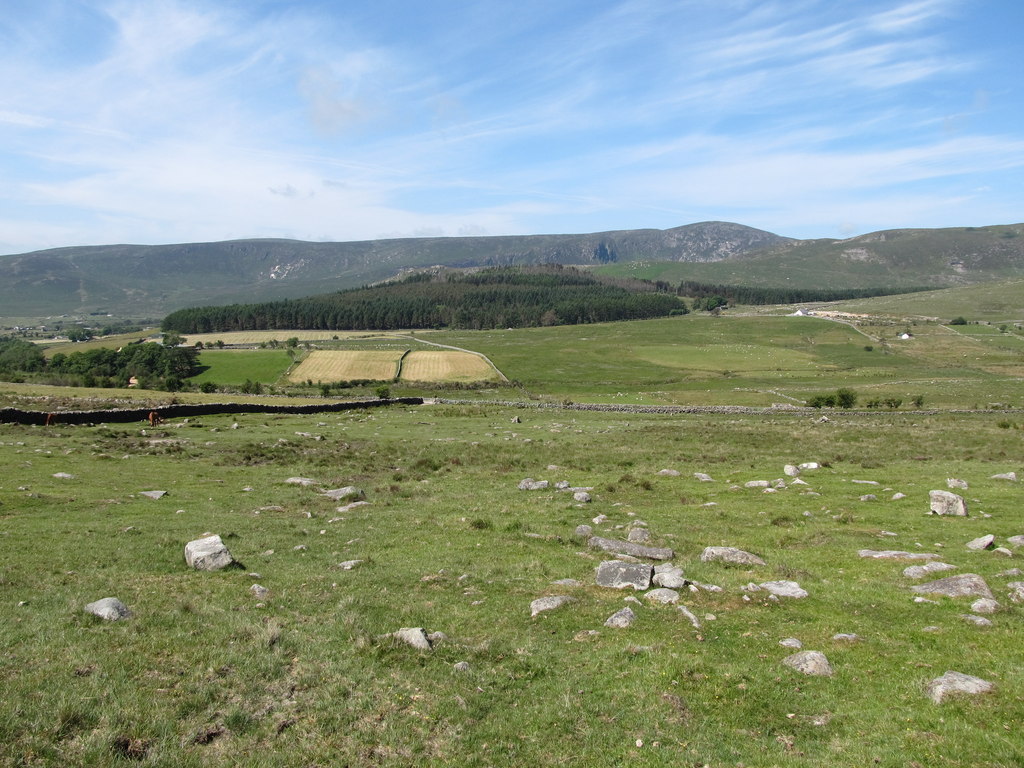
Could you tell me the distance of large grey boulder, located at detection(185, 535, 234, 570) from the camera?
51.2 ft

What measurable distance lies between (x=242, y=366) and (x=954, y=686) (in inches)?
5668

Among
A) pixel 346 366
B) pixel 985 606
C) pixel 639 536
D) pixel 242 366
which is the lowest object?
pixel 346 366

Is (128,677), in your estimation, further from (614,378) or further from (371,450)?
(614,378)

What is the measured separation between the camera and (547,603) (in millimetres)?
13688

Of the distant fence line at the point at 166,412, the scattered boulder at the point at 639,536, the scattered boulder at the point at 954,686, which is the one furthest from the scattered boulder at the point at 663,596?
the distant fence line at the point at 166,412

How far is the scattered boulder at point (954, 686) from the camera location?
9.61 metres

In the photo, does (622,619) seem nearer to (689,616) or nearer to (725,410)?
(689,616)

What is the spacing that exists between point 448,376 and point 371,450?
88.2m

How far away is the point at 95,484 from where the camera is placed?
81.3 ft

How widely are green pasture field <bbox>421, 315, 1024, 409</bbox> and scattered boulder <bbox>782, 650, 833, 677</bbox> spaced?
3044 inches

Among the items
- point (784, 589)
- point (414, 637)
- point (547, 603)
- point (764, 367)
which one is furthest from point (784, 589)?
point (764, 367)

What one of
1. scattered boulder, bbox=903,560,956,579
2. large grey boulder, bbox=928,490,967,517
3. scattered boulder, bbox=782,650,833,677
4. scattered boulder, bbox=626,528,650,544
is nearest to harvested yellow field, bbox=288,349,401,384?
scattered boulder, bbox=626,528,650,544

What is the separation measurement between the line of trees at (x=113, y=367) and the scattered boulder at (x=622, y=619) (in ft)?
→ 312

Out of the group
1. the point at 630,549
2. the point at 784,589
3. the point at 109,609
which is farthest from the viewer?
the point at 630,549
